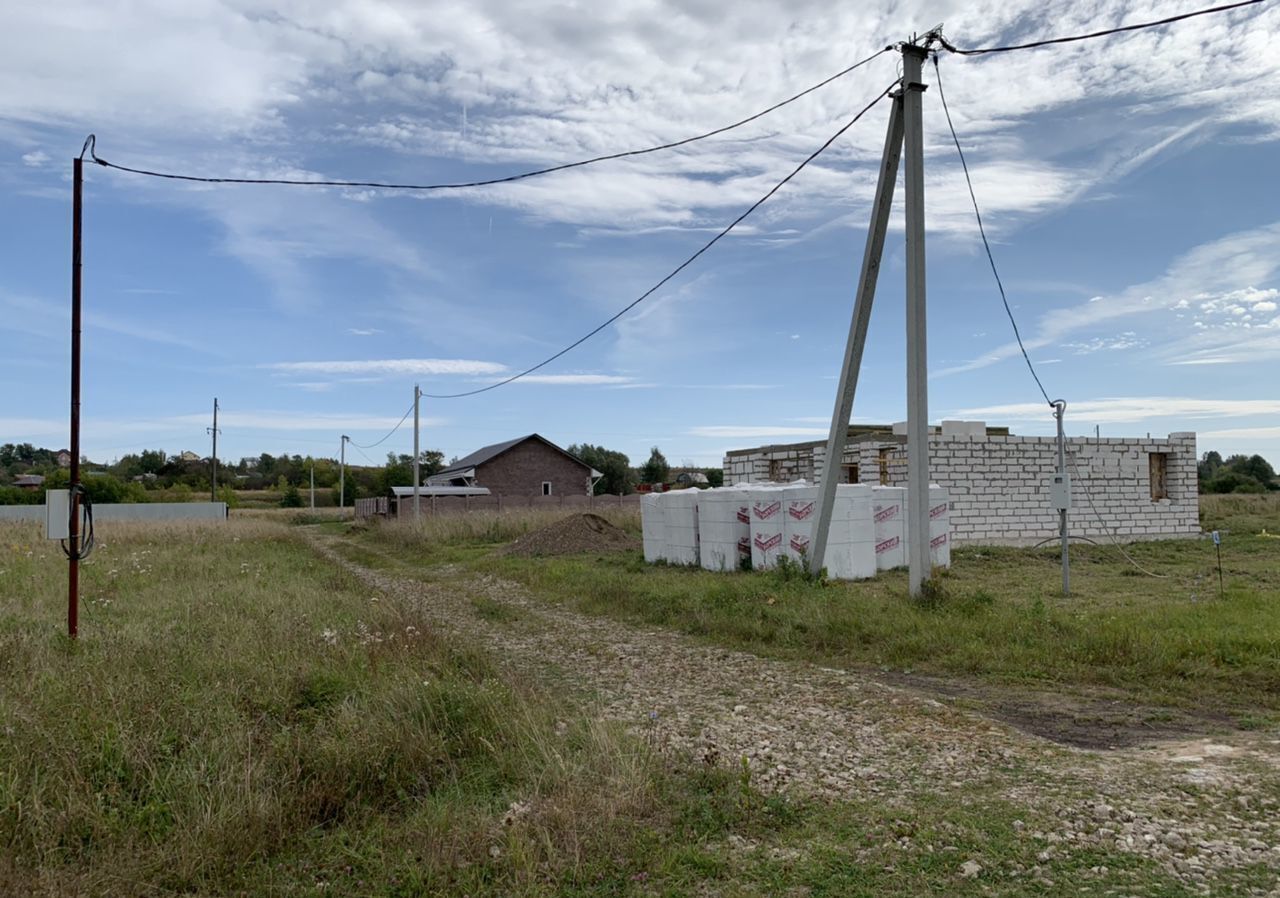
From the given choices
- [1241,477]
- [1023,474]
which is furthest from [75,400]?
[1241,477]

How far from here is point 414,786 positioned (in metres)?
4.86

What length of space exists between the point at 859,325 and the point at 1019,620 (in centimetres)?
468

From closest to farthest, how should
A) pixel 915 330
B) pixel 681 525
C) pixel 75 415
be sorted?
1. pixel 75 415
2. pixel 915 330
3. pixel 681 525

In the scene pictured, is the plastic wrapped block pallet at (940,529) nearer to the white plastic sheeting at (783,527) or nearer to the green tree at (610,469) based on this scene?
the white plastic sheeting at (783,527)

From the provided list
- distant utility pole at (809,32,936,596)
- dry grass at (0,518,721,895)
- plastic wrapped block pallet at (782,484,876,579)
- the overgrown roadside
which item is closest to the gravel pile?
plastic wrapped block pallet at (782,484,876,579)

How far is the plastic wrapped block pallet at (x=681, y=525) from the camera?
57.1ft

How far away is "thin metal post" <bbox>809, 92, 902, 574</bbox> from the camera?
11.4 m

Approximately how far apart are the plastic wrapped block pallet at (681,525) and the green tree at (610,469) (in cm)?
4879

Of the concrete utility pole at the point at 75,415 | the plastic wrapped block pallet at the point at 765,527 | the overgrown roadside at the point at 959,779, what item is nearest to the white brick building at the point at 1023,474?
the plastic wrapped block pallet at the point at 765,527

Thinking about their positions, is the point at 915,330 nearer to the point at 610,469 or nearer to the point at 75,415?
the point at 75,415

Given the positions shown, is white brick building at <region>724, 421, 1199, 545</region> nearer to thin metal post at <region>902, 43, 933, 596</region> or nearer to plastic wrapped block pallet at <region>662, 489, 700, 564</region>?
plastic wrapped block pallet at <region>662, 489, 700, 564</region>

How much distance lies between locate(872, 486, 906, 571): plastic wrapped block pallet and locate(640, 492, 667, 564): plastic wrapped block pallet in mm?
4761

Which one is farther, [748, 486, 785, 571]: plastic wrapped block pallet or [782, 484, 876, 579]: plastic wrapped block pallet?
[748, 486, 785, 571]: plastic wrapped block pallet

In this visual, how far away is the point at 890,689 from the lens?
7395 mm
